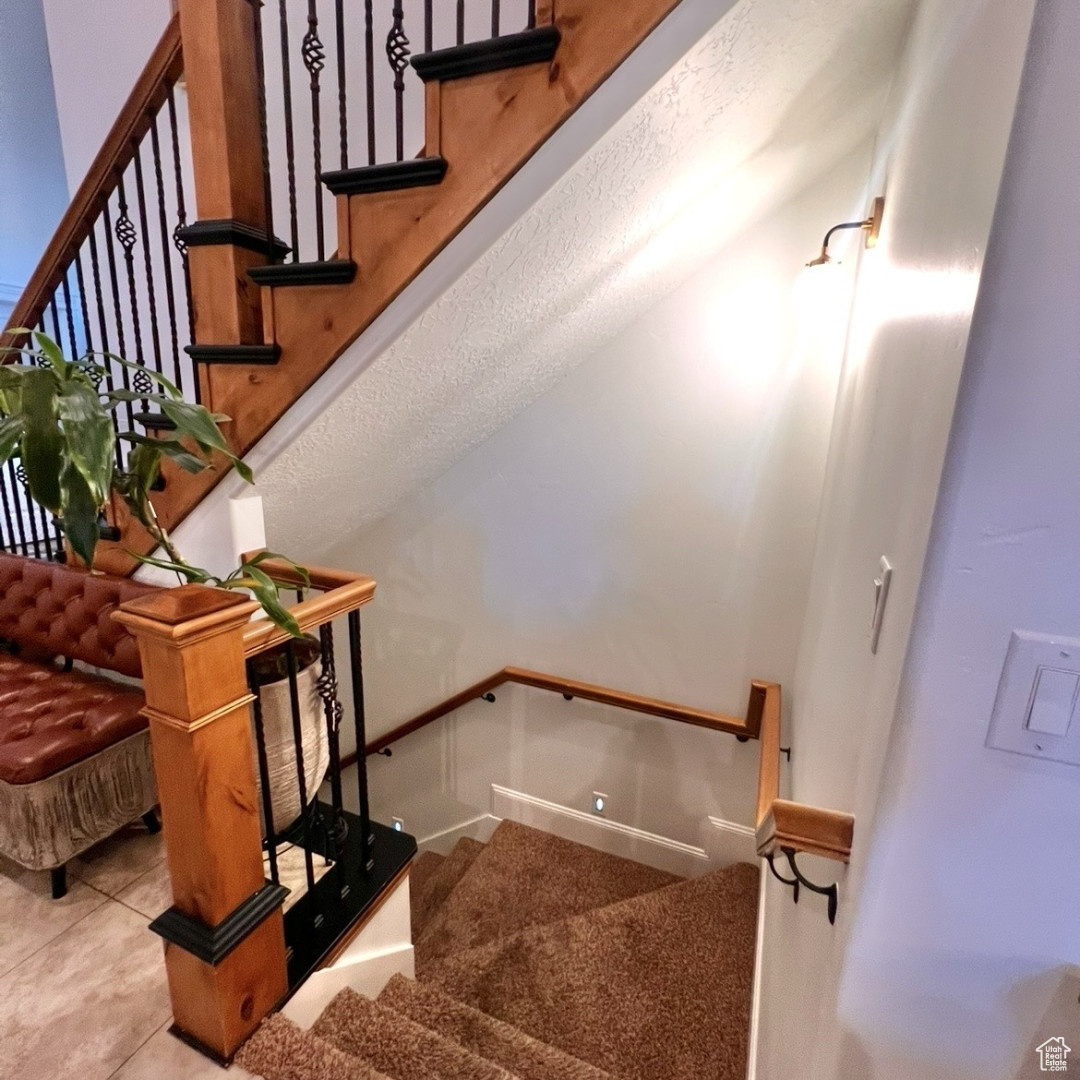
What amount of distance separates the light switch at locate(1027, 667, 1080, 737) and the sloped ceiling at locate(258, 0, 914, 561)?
1083 millimetres

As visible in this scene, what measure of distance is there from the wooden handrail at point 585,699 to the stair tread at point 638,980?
567 millimetres

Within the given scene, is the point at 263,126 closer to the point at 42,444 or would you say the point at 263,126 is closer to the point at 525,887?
the point at 42,444

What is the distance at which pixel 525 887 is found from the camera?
93.3 inches

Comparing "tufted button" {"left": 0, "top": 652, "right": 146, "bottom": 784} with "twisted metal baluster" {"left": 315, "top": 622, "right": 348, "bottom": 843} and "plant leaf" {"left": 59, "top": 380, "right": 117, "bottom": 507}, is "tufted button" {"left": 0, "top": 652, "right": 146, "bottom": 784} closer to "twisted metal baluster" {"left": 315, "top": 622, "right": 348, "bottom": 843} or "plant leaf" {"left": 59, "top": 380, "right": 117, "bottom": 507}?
"twisted metal baluster" {"left": 315, "top": 622, "right": 348, "bottom": 843}

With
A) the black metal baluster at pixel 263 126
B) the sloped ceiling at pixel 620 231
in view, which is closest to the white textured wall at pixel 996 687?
the sloped ceiling at pixel 620 231

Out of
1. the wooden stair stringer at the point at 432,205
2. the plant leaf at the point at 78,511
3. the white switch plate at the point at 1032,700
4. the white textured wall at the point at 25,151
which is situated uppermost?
the white textured wall at the point at 25,151

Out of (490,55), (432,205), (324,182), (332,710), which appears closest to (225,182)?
(324,182)

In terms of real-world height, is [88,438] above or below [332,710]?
above

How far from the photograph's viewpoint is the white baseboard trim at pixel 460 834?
2.81 m

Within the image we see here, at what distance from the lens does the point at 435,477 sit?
2.52 meters

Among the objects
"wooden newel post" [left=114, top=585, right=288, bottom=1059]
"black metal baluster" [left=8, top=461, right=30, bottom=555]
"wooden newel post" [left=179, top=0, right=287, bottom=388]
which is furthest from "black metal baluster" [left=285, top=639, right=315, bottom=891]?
"black metal baluster" [left=8, top=461, right=30, bottom=555]

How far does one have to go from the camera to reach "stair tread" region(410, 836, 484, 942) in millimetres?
2473

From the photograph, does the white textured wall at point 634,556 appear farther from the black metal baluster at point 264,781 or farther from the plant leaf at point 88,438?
the plant leaf at point 88,438

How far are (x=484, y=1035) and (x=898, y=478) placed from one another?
168 centimetres
